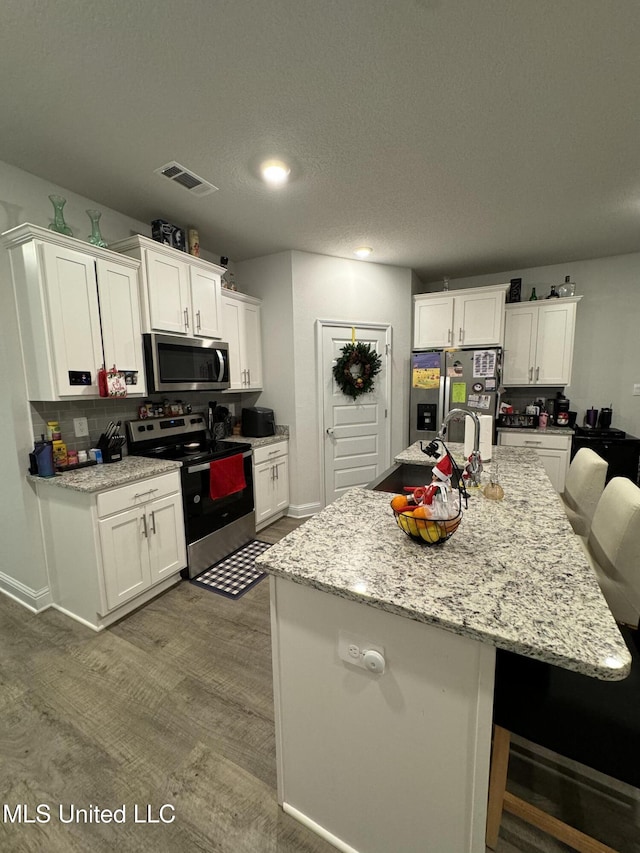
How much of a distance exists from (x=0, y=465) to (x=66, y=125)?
198 centimetres

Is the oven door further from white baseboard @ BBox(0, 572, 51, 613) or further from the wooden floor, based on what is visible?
white baseboard @ BBox(0, 572, 51, 613)

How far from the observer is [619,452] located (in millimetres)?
3518

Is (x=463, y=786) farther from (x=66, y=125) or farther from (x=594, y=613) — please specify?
(x=66, y=125)

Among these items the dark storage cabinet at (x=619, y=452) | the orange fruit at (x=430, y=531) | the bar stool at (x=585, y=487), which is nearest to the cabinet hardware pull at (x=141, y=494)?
the orange fruit at (x=430, y=531)

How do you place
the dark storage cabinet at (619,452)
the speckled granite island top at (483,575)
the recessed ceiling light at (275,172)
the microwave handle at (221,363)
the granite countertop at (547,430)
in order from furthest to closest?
the granite countertop at (547,430) < the dark storage cabinet at (619,452) < the microwave handle at (221,363) < the recessed ceiling light at (275,172) < the speckled granite island top at (483,575)

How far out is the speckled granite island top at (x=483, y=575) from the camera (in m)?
0.73

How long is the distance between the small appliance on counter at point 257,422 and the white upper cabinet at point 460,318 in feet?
6.59

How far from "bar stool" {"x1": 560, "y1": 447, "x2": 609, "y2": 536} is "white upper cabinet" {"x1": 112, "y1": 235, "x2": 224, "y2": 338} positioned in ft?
9.31

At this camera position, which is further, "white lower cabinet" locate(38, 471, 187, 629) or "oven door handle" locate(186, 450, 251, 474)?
"oven door handle" locate(186, 450, 251, 474)

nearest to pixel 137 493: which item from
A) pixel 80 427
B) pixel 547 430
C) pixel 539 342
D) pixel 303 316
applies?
→ pixel 80 427

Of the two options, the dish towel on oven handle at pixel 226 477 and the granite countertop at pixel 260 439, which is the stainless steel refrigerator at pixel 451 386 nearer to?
the granite countertop at pixel 260 439

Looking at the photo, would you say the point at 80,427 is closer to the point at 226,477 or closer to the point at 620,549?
the point at 226,477

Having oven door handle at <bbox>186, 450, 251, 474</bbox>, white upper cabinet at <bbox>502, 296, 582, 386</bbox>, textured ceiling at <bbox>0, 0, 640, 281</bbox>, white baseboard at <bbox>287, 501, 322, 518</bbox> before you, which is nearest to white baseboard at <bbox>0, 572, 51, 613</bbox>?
oven door handle at <bbox>186, 450, 251, 474</bbox>

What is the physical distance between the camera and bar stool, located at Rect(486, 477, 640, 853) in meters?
0.85
